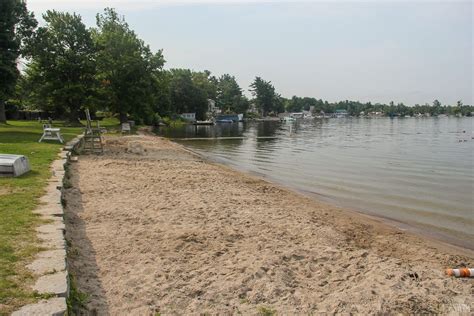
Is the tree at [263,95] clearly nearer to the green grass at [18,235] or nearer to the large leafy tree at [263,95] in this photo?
the large leafy tree at [263,95]

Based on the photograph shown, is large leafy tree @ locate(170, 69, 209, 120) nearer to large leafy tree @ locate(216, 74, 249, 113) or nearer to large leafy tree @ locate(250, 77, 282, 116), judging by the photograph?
large leafy tree @ locate(216, 74, 249, 113)

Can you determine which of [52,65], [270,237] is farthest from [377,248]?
[52,65]

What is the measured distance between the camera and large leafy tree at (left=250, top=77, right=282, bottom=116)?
15962 cm

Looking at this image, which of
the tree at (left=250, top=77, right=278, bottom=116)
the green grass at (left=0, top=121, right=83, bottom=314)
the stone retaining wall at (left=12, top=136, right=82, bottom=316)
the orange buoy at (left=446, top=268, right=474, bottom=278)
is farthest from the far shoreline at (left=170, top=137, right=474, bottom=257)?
the tree at (left=250, top=77, right=278, bottom=116)

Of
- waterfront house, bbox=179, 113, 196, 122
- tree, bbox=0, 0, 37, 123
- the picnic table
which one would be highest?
tree, bbox=0, 0, 37, 123

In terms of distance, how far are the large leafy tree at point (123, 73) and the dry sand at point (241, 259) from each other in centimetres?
3776

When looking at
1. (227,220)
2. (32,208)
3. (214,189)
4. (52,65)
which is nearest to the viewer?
(32,208)

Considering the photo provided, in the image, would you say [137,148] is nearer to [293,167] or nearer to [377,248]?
[293,167]

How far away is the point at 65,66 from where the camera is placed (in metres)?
39.8

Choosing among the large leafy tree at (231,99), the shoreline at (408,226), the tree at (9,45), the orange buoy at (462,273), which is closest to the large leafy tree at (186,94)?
the large leafy tree at (231,99)

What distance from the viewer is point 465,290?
219 inches

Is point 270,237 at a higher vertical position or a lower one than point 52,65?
lower

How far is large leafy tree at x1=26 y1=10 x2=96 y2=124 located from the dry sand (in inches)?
1292

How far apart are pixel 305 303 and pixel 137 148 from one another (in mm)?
18468
